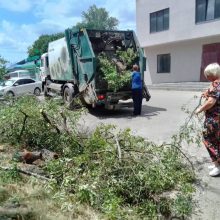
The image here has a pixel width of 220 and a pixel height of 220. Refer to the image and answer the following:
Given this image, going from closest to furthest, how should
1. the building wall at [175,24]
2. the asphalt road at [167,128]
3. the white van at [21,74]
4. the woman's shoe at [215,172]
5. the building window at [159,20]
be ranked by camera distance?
the asphalt road at [167,128], the woman's shoe at [215,172], the building wall at [175,24], the building window at [159,20], the white van at [21,74]

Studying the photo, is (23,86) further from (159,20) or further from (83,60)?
→ (83,60)

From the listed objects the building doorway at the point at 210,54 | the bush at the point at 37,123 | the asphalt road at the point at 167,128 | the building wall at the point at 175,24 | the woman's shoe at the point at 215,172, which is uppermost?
the building wall at the point at 175,24

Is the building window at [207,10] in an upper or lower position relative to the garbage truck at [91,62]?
upper

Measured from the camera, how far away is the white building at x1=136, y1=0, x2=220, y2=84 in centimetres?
2017

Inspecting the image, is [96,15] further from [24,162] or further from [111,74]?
[24,162]

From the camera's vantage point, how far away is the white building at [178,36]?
20.2 m

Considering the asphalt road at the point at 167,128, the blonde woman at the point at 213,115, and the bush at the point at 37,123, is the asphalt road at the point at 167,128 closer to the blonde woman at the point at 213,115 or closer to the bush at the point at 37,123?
the blonde woman at the point at 213,115

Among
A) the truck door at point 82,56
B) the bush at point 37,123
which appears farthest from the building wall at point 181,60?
the bush at point 37,123

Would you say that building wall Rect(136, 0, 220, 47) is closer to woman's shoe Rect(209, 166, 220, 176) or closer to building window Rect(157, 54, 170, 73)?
building window Rect(157, 54, 170, 73)

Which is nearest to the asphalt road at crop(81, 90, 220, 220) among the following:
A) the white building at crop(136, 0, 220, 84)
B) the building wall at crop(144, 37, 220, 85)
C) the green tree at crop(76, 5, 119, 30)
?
the white building at crop(136, 0, 220, 84)

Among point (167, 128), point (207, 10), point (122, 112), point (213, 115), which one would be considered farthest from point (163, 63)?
point (213, 115)

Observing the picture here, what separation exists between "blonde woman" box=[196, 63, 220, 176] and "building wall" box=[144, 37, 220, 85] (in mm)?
16418

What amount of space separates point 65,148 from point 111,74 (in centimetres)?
518

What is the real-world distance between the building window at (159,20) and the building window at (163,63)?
199cm
